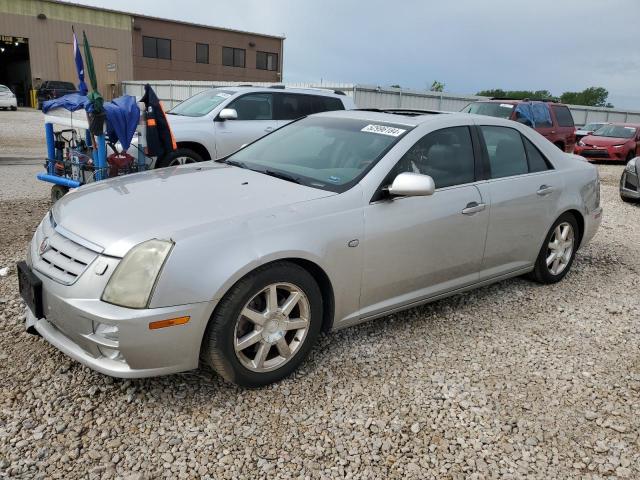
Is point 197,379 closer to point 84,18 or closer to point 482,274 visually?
point 482,274

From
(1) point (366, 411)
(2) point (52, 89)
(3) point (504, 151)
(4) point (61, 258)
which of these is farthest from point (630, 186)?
(2) point (52, 89)

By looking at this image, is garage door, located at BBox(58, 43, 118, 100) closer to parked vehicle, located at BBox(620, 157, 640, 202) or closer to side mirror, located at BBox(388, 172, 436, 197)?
parked vehicle, located at BBox(620, 157, 640, 202)

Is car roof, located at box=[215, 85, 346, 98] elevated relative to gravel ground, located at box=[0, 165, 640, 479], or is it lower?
elevated

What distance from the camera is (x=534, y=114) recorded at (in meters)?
14.1

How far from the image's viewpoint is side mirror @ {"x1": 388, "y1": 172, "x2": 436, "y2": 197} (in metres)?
3.25

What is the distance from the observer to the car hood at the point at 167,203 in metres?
2.74

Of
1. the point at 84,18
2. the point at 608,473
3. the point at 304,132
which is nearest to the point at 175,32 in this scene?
the point at 84,18

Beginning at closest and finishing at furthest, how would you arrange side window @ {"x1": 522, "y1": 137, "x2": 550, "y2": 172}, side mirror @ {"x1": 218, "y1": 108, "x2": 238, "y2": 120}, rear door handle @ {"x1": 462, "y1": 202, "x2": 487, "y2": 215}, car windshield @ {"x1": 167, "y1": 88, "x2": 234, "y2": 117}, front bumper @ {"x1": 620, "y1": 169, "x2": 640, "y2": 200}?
rear door handle @ {"x1": 462, "y1": 202, "x2": 487, "y2": 215}
side window @ {"x1": 522, "y1": 137, "x2": 550, "y2": 172}
side mirror @ {"x1": 218, "y1": 108, "x2": 238, "y2": 120}
car windshield @ {"x1": 167, "y1": 88, "x2": 234, "y2": 117}
front bumper @ {"x1": 620, "y1": 169, "x2": 640, "y2": 200}

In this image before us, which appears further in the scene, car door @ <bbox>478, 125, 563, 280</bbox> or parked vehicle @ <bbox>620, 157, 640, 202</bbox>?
parked vehicle @ <bbox>620, 157, 640, 202</bbox>

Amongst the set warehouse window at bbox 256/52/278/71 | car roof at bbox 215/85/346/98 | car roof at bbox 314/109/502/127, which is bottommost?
car roof at bbox 314/109/502/127

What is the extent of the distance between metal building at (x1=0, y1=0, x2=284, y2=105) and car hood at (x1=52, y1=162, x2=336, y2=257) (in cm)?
4009

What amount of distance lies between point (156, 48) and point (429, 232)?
4433 centimetres

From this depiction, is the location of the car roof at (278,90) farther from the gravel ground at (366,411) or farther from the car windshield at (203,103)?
the gravel ground at (366,411)

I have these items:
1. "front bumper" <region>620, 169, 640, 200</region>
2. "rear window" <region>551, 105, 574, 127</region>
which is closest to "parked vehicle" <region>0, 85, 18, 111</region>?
"rear window" <region>551, 105, 574, 127</region>
